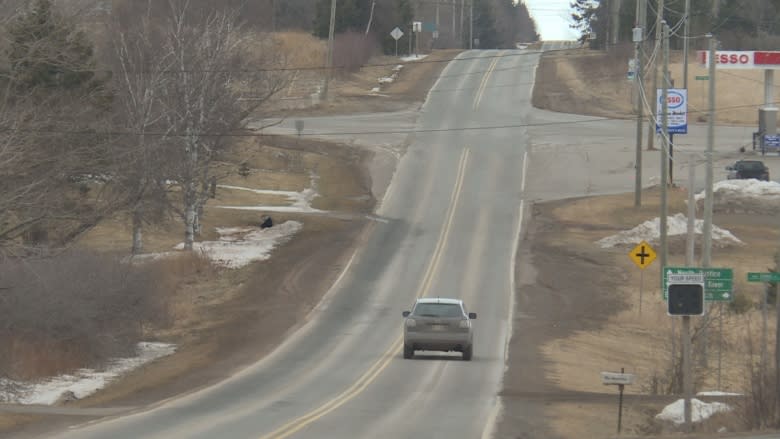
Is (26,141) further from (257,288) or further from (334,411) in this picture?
(257,288)

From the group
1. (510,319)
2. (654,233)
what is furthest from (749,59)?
(510,319)

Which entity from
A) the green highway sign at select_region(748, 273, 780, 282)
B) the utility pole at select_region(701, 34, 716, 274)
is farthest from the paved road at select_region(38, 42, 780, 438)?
the utility pole at select_region(701, 34, 716, 274)

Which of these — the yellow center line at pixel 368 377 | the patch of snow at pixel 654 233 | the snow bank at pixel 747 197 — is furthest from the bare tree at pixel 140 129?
the snow bank at pixel 747 197

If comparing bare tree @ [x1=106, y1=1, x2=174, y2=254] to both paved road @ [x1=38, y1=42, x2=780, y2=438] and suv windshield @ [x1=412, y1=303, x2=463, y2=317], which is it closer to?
paved road @ [x1=38, y1=42, x2=780, y2=438]

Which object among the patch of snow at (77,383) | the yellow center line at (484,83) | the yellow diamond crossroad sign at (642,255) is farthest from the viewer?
the yellow center line at (484,83)

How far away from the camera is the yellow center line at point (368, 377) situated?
1944 centimetres

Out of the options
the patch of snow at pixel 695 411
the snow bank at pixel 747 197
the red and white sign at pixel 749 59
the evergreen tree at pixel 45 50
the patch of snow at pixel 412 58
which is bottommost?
the snow bank at pixel 747 197

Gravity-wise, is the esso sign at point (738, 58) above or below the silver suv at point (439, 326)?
above

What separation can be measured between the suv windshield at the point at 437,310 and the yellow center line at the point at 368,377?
1.53 meters

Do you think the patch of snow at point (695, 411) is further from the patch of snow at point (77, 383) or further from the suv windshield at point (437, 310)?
the patch of snow at point (77, 383)

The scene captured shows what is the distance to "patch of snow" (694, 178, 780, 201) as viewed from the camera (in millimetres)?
55688

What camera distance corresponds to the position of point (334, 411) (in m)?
21.9

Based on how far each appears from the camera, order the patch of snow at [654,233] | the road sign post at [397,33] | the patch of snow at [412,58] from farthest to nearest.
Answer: the patch of snow at [412,58] < the road sign post at [397,33] < the patch of snow at [654,233]

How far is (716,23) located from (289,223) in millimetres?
58137
